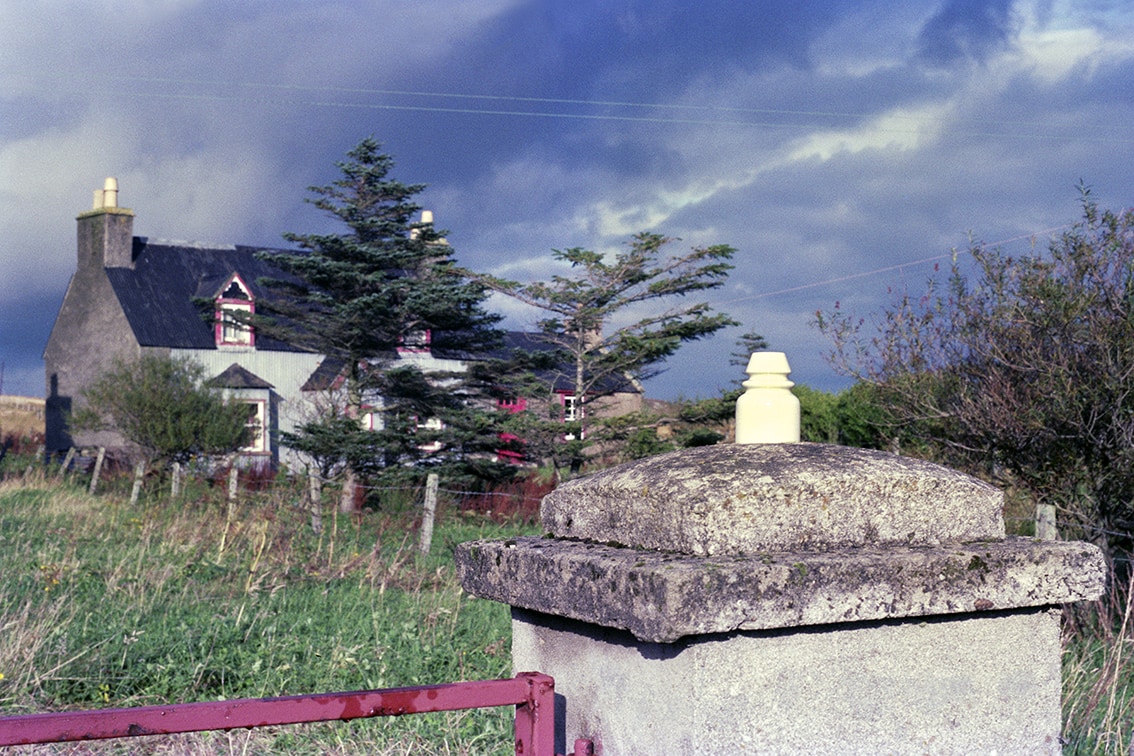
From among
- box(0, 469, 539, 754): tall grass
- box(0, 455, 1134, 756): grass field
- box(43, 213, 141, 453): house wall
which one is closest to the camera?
box(0, 455, 1134, 756): grass field

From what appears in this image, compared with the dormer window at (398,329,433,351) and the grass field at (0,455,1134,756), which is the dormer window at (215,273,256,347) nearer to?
the dormer window at (398,329,433,351)

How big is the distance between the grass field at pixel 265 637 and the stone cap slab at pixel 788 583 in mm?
1550

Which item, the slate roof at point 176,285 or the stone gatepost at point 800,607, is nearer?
the stone gatepost at point 800,607

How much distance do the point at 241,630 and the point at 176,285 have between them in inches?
1013

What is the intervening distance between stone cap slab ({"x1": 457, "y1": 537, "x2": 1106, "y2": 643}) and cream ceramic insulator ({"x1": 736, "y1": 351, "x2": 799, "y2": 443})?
1.15ft

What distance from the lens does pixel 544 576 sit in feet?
6.82

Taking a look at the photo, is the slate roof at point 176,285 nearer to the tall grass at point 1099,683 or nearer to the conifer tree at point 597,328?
the conifer tree at point 597,328

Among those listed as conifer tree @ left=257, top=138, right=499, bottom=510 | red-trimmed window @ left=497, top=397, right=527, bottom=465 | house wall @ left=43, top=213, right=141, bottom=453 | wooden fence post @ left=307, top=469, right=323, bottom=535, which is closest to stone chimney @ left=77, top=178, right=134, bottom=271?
house wall @ left=43, top=213, right=141, bottom=453

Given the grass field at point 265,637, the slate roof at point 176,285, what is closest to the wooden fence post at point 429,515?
the grass field at point 265,637

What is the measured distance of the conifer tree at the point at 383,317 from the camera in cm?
1994

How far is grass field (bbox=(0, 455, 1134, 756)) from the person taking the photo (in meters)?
4.73

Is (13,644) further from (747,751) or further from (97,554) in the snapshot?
(747,751)

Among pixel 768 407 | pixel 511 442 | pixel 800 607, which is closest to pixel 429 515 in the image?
pixel 511 442

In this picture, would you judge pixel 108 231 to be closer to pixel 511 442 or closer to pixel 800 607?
pixel 511 442
